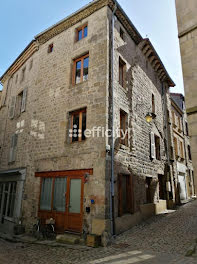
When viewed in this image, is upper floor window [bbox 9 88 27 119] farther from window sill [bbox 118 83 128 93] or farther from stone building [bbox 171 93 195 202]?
stone building [bbox 171 93 195 202]

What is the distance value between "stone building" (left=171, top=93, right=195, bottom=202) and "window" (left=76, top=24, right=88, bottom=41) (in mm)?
9194

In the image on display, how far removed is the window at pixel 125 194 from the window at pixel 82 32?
6825 millimetres

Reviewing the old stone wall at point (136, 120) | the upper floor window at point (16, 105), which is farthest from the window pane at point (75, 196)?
the upper floor window at point (16, 105)

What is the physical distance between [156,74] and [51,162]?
9.47 meters

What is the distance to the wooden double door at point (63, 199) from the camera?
22.8 feet

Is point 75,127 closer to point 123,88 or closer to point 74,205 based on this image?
point 123,88

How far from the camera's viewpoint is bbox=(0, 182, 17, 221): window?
9.68 metres

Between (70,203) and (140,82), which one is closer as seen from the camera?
(70,203)

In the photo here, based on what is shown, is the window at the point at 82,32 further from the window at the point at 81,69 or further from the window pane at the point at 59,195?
the window pane at the point at 59,195

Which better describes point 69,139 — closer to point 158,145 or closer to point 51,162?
point 51,162

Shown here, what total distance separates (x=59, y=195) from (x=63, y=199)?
275 millimetres

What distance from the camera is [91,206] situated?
6617 millimetres

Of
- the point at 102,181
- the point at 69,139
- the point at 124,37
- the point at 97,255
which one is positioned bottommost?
the point at 97,255

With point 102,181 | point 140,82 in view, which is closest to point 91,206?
point 102,181
